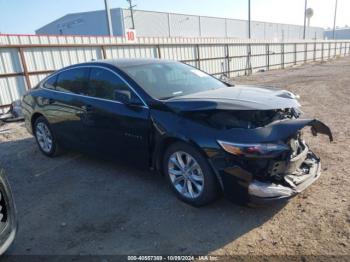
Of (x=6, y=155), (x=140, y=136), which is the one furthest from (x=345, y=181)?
(x=6, y=155)

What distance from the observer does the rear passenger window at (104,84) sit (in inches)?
167

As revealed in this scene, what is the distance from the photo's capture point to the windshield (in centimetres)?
408

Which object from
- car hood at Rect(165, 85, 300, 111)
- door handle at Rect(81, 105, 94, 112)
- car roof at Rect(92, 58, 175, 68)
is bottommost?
door handle at Rect(81, 105, 94, 112)

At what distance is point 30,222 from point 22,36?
28.7ft

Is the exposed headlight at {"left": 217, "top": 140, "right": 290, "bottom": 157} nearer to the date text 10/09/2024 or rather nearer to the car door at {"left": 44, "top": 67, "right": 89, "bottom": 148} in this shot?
the date text 10/09/2024

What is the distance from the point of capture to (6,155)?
6242 millimetres

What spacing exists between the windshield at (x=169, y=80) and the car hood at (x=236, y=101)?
0.28 m

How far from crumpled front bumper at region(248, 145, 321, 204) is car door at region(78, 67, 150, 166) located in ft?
4.79

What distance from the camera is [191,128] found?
3383mm

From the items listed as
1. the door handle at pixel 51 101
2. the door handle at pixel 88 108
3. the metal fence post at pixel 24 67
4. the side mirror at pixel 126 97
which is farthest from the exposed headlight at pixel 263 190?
the metal fence post at pixel 24 67

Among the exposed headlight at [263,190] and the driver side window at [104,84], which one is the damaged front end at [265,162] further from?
the driver side window at [104,84]

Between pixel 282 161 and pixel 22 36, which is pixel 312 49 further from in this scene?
pixel 282 161

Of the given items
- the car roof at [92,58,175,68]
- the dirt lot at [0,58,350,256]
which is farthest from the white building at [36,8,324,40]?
the dirt lot at [0,58,350,256]

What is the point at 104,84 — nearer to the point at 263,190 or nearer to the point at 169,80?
the point at 169,80
